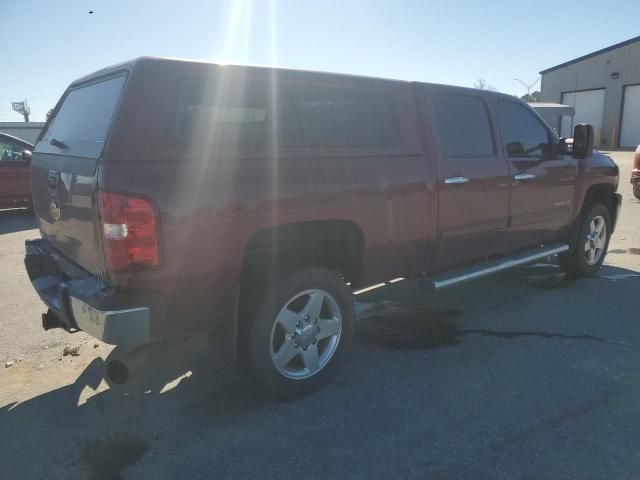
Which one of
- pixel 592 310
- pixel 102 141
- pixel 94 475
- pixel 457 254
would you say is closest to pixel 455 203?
pixel 457 254

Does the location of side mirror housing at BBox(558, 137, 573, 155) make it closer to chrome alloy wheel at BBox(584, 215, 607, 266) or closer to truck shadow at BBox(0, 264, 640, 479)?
chrome alloy wheel at BBox(584, 215, 607, 266)

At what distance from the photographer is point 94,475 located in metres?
2.54

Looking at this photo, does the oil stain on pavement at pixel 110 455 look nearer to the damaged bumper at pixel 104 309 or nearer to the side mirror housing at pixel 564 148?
the damaged bumper at pixel 104 309

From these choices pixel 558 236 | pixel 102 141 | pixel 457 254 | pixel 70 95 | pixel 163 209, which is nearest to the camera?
pixel 163 209

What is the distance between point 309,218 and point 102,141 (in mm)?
1218

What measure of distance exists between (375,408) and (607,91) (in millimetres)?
36235

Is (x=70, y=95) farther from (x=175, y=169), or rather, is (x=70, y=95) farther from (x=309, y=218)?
(x=309, y=218)

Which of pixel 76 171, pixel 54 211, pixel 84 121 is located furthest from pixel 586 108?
pixel 76 171

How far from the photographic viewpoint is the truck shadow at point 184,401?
9.02 feet

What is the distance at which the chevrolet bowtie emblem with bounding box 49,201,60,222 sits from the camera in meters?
3.18

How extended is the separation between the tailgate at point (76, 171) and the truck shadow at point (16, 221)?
653 centimetres

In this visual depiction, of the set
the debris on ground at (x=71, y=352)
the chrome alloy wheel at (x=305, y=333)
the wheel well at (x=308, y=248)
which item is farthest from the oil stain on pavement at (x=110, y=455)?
the debris on ground at (x=71, y=352)

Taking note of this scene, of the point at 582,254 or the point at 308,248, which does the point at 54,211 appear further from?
the point at 582,254

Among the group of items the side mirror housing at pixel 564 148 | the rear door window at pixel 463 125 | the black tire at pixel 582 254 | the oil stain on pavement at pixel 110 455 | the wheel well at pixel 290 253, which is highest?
the rear door window at pixel 463 125
